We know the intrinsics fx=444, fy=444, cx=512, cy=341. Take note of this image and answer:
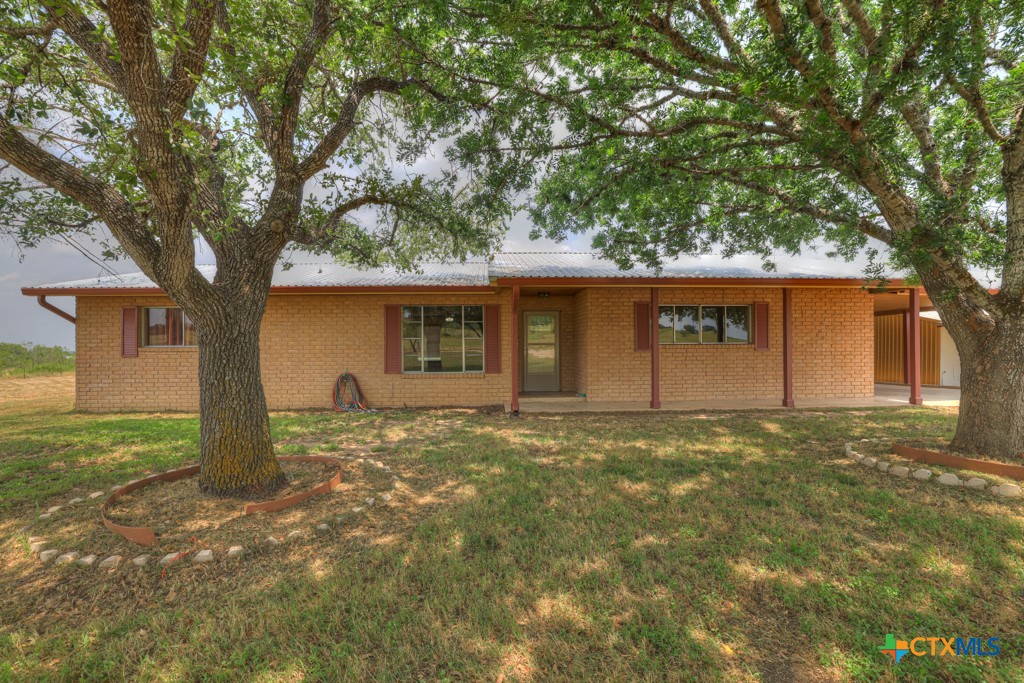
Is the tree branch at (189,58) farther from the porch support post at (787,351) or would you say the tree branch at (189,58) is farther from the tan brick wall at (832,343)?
the tan brick wall at (832,343)

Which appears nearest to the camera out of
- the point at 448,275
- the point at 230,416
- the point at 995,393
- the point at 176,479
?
the point at 230,416

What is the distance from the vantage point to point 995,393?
4.91 meters

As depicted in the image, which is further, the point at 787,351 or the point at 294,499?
the point at 787,351

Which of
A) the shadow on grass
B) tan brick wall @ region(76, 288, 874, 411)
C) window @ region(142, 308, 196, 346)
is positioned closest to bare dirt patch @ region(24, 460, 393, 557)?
the shadow on grass

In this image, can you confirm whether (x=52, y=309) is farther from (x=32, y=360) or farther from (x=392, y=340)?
(x=32, y=360)

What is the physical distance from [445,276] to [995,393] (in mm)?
8622

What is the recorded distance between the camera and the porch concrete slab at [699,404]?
8773 millimetres

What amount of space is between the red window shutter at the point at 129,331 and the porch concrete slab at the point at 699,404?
784 cm

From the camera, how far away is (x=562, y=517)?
12.2ft

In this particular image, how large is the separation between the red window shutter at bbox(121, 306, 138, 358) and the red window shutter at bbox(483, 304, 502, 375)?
723 cm

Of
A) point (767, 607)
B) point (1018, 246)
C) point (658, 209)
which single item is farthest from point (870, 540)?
point (658, 209)

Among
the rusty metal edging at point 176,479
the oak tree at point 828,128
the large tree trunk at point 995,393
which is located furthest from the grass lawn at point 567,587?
the oak tree at point 828,128

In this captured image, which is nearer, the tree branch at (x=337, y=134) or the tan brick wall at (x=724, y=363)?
the tree branch at (x=337, y=134)

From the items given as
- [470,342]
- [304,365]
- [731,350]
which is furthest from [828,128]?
[304,365]
